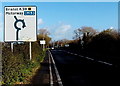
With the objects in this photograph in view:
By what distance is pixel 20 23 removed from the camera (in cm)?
2284

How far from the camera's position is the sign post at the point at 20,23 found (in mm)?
21797

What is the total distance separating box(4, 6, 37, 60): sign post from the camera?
858 inches

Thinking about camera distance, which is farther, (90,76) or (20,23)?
(20,23)

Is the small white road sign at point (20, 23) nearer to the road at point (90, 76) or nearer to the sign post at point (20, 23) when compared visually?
the sign post at point (20, 23)

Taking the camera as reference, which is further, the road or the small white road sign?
the small white road sign

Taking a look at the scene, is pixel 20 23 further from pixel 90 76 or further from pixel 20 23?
pixel 90 76

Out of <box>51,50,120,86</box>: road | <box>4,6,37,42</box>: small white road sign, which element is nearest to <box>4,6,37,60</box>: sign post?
<box>4,6,37,42</box>: small white road sign

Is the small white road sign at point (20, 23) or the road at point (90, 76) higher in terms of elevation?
the small white road sign at point (20, 23)

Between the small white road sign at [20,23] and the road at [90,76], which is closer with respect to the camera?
the road at [90,76]

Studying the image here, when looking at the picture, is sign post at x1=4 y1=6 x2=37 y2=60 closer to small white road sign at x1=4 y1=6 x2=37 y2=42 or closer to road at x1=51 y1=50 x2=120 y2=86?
small white road sign at x1=4 y1=6 x2=37 y2=42

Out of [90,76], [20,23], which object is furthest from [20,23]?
[90,76]

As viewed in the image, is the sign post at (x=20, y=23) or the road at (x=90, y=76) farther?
the sign post at (x=20, y=23)

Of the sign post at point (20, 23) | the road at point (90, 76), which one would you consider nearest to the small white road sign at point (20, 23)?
the sign post at point (20, 23)

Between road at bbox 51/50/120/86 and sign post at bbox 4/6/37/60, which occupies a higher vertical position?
sign post at bbox 4/6/37/60
